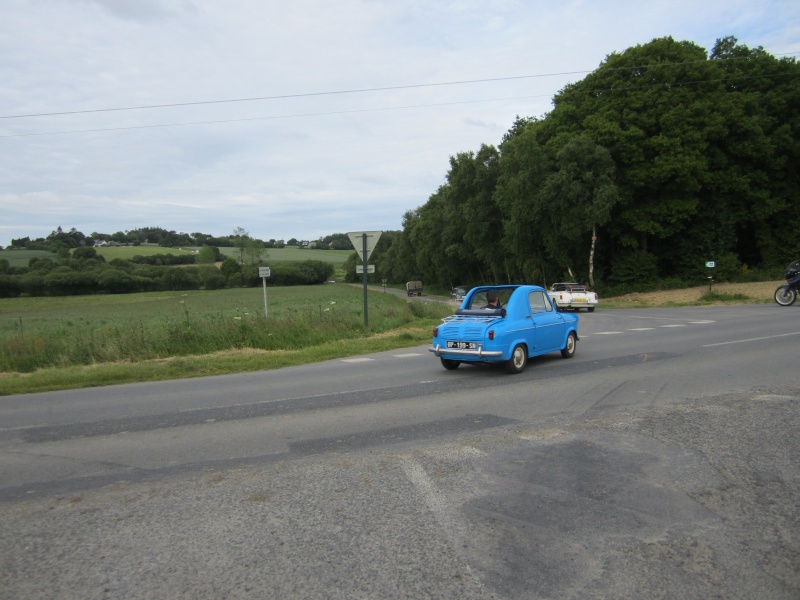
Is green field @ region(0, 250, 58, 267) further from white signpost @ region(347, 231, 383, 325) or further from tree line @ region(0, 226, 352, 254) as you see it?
white signpost @ region(347, 231, 383, 325)

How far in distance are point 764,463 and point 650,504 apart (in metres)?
1.66

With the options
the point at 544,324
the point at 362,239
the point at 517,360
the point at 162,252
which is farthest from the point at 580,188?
the point at 162,252

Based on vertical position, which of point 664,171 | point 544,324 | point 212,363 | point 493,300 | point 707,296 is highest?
point 664,171

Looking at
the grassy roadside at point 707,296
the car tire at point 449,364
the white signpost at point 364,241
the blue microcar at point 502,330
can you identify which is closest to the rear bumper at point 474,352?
the blue microcar at point 502,330

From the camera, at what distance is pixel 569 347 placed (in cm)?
1265

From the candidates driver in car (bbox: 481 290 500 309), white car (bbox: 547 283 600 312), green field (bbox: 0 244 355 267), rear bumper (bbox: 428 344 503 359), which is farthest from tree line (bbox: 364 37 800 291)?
green field (bbox: 0 244 355 267)

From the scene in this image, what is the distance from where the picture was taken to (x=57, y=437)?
729cm

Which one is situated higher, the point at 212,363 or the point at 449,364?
the point at 449,364

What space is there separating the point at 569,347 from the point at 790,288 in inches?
659

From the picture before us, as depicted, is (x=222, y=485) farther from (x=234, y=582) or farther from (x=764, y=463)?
(x=764, y=463)

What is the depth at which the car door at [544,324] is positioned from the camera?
11516mm

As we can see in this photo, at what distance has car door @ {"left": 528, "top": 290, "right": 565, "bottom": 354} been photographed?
37.8ft

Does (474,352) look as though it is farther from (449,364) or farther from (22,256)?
(22,256)

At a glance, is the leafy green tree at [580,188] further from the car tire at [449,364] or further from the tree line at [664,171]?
the car tire at [449,364]
